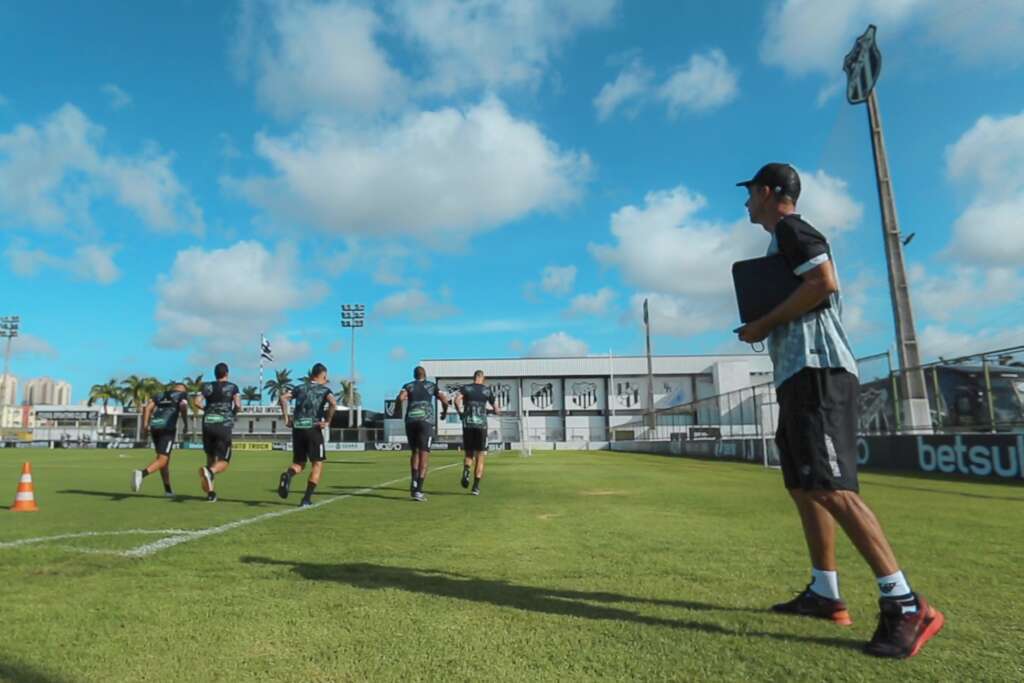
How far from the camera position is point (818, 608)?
313cm

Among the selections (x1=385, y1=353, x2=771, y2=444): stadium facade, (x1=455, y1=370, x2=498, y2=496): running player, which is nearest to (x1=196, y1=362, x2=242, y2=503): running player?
(x1=455, y1=370, x2=498, y2=496): running player

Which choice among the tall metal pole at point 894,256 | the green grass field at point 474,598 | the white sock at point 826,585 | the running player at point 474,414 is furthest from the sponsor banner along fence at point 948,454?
the white sock at point 826,585

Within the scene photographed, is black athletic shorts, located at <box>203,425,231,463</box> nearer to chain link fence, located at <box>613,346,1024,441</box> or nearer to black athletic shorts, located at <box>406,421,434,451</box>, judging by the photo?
black athletic shorts, located at <box>406,421,434,451</box>

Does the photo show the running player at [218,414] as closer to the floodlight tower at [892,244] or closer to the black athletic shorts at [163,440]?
the black athletic shorts at [163,440]

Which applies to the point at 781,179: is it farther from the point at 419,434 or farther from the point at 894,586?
the point at 419,434

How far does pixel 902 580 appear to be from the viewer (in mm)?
2766

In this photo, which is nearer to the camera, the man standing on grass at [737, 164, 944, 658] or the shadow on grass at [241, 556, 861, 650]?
the man standing on grass at [737, 164, 944, 658]

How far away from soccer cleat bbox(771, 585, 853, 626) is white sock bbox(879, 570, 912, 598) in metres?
0.37

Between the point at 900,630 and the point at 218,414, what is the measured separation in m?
9.32

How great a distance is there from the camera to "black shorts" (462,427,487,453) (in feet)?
35.3

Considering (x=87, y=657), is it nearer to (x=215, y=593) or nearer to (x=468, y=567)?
(x=215, y=593)

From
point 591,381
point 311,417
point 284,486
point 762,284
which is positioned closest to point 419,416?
point 311,417

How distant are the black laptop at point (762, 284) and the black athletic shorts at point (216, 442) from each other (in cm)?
848

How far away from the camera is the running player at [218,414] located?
9.72 metres
